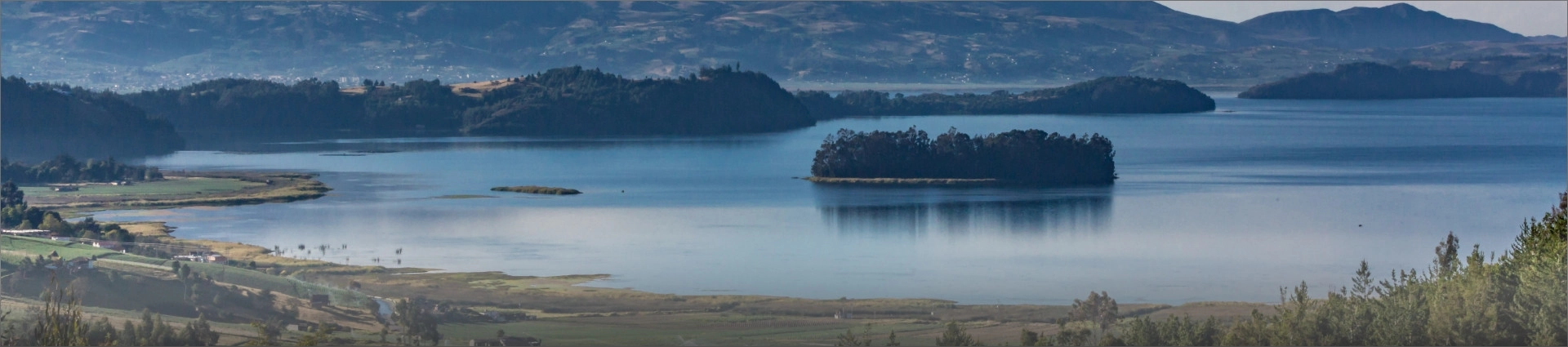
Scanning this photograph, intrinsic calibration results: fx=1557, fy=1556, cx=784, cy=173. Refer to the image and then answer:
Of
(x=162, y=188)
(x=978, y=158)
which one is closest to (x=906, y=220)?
(x=978, y=158)

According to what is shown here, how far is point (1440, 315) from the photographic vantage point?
12.6 meters

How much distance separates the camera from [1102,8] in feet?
409

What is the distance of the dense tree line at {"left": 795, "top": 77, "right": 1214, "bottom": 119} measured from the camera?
295 ft

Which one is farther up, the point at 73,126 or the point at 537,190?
the point at 73,126

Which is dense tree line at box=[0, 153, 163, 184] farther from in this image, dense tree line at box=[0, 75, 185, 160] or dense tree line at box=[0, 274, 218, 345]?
dense tree line at box=[0, 274, 218, 345]

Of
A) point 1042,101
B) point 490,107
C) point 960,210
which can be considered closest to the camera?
point 960,210

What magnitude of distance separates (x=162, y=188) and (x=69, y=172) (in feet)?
12.6

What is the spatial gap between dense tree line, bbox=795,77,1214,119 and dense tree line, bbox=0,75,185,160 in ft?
125

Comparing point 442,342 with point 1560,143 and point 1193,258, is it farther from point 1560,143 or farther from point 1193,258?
point 1560,143

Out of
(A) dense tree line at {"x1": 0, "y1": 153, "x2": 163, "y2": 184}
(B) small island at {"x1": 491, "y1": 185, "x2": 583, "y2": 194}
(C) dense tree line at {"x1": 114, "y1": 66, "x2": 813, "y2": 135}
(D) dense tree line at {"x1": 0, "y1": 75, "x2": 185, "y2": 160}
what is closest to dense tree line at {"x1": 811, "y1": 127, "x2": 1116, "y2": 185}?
(B) small island at {"x1": 491, "y1": 185, "x2": 583, "y2": 194}

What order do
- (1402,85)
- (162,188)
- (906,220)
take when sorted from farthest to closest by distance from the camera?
(1402,85), (162,188), (906,220)

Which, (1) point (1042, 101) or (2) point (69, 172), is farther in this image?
(1) point (1042, 101)

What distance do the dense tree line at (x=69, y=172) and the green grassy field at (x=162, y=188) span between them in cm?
108

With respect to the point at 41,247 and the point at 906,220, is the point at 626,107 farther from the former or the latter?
the point at 41,247
